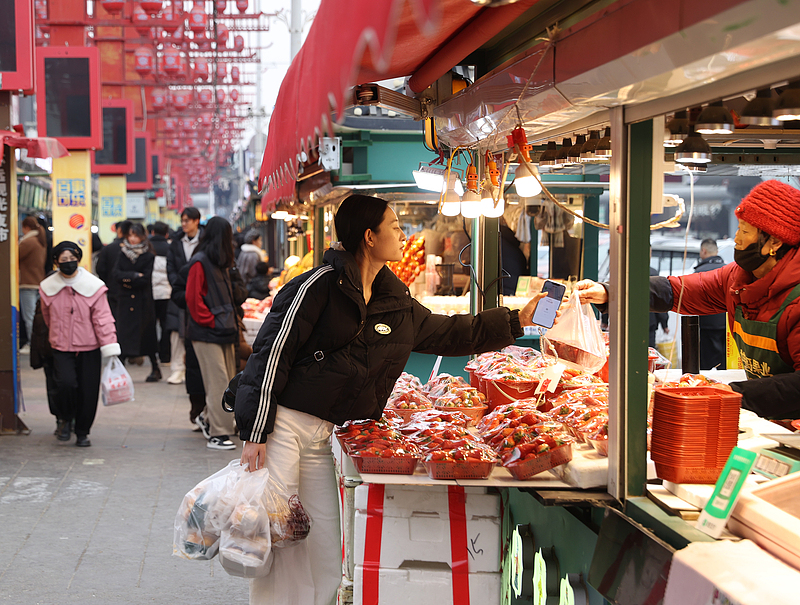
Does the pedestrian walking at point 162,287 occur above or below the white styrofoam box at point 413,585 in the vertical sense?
above

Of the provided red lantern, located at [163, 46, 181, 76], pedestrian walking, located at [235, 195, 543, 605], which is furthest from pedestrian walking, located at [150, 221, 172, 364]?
red lantern, located at [163, 46, 181, 76]

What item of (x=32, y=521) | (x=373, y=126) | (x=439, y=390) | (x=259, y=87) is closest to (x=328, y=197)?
(x=373, y=126)

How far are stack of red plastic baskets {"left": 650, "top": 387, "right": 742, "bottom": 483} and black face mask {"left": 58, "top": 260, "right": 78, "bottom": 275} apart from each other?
574 cm

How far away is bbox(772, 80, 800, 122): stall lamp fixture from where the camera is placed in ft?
6.67

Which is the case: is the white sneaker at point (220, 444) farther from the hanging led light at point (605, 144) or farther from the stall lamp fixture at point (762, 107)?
the stall lamp fixture at point (762, 107)

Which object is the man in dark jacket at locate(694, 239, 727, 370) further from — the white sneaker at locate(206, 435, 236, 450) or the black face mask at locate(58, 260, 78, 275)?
the black face mask at locate(58, 260, 78, 275)

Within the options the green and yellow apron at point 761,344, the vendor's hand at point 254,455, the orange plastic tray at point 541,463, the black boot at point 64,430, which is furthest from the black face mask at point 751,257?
the black boot at point 64,430

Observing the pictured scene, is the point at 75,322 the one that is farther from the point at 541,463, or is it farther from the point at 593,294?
the point at 541,463

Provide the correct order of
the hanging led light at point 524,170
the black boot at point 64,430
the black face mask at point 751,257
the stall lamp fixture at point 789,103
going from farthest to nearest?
1. the black boot at point 64,430
2. the black face mask at point 751,257
3. the hanging led light at point 524,170
4. the stall lamp fixture at point 789,103

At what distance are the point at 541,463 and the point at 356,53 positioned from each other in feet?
5.88

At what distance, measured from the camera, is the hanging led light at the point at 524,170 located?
2916 millimetres

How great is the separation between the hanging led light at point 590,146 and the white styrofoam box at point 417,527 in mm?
1566

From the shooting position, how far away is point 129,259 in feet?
36.3

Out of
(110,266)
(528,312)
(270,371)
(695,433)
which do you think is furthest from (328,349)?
(110,266)
